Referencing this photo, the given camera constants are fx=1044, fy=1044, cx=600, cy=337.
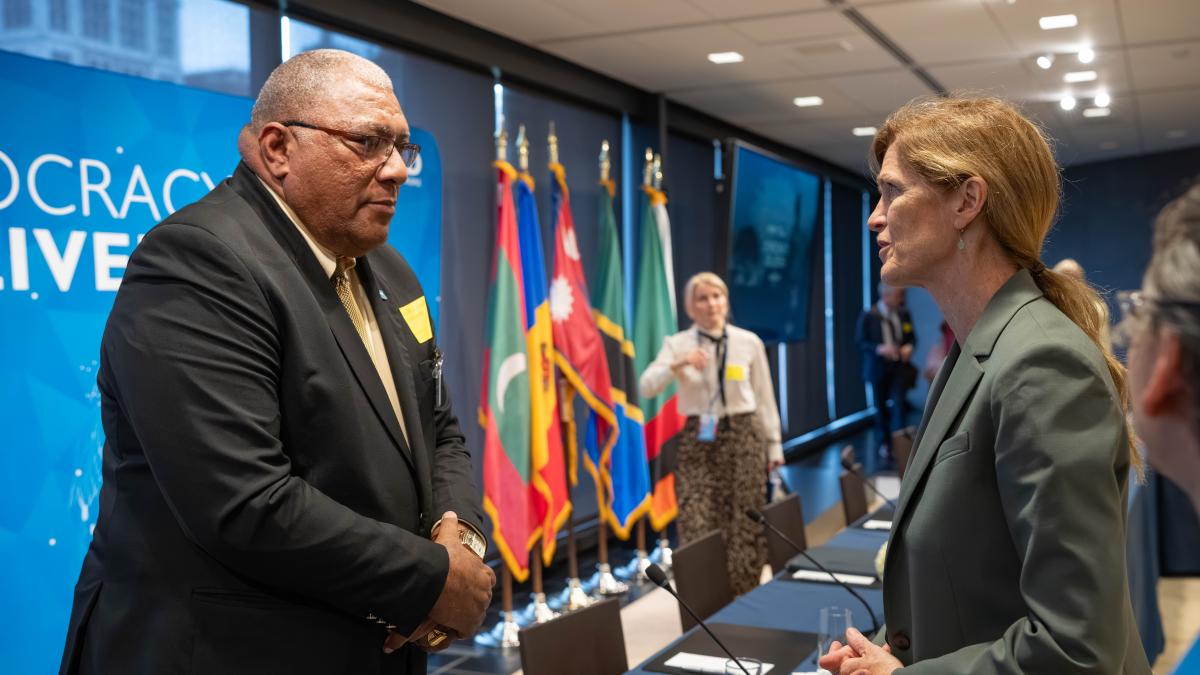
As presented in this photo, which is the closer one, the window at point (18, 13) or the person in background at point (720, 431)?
the window at point (18, 13)

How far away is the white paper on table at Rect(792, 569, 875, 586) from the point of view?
3.35 metres

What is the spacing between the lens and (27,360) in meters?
3.17

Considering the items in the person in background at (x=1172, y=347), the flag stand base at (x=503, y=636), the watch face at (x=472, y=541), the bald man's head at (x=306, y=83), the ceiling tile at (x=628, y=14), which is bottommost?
the flag stand base at (x=503, y=636)

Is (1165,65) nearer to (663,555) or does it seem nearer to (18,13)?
(663,555)

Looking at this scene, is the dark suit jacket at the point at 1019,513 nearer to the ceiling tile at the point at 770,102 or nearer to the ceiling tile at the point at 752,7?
the ceiling tile at the point at 752,7

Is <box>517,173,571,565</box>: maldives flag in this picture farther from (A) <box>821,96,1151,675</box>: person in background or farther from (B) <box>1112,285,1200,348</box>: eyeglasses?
(B) <box>1112,285,1200,348</box>: eyeglasses

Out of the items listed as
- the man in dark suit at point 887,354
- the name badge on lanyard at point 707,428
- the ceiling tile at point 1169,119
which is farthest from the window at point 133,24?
the man in dark suit at point 887,354

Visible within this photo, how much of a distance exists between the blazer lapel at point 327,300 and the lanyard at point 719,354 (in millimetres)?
3887

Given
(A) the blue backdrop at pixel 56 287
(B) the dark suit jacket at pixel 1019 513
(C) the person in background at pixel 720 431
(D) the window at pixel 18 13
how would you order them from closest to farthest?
(B) the dark suit jacket at pixel 1019 513 → (A) the blue backdrop at pixel 56 287 → (D) the window at pixel 18 13 → (C) the person in background at pixel 720 431

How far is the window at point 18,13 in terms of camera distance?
3299mm

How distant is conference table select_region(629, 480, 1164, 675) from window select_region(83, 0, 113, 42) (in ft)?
9.27

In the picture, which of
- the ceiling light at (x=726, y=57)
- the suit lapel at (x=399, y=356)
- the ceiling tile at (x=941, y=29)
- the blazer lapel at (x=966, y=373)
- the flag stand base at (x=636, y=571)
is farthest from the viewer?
the flag stand base at (x=636, y=571)

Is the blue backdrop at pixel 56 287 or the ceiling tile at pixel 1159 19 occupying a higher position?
the ceiling tile at pixel 1159 19

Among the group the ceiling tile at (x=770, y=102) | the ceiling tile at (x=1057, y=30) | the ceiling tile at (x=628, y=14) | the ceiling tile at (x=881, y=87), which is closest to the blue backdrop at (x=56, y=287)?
the ceiling tile at (x=628, y=14)
